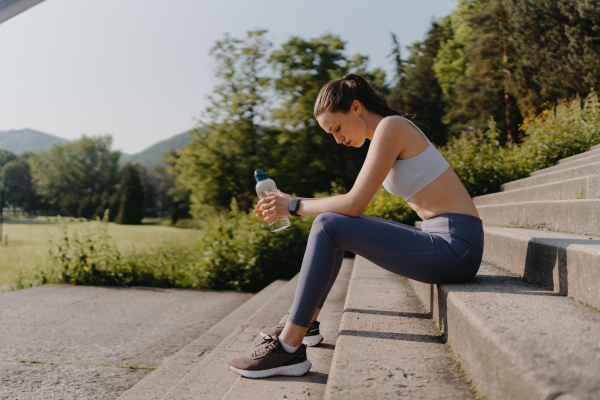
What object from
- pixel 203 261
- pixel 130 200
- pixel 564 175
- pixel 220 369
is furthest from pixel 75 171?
pixel 220 369

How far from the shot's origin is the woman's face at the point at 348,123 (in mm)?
2078

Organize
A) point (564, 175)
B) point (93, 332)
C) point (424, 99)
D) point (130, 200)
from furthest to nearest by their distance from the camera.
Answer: point (130, 200) → point (424, 99) → point (564, 175) → point (93, 332)

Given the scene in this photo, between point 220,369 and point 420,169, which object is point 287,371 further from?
Result: point 420,169

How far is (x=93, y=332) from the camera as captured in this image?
3.58m

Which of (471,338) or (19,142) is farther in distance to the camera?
(19,142)

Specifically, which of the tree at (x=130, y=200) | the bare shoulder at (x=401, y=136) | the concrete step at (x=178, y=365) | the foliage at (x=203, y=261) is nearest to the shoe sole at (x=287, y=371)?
the concrete step at (x=178, y=365)

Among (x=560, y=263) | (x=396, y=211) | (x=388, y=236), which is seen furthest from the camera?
(x=396, y=211)

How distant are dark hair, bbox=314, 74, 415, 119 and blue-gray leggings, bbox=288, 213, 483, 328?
60cm

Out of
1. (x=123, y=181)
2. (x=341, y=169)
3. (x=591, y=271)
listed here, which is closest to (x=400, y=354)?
(x=591, y=271)

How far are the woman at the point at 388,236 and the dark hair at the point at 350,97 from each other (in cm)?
24

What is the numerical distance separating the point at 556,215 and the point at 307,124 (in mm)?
20500

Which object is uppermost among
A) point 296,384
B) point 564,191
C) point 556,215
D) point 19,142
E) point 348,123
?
point 19,142

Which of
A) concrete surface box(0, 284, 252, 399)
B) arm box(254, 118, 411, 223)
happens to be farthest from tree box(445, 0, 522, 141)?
arm box(254, 118, 411, 223)

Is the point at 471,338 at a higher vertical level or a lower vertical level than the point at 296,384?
higher
